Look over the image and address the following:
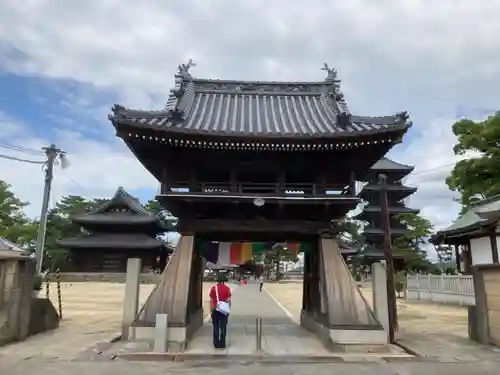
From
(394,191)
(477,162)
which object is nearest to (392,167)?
(394,191)

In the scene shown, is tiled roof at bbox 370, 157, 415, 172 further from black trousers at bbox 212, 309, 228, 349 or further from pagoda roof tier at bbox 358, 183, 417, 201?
black trousers at bbox 212, 309, 228, 349

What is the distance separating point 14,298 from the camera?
36.0 feet

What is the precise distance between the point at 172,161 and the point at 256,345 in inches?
214

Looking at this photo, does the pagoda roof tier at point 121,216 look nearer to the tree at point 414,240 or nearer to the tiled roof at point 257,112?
the tree at point 414,240

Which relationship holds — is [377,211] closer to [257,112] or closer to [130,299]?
[257,112]

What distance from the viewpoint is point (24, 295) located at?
1139cm

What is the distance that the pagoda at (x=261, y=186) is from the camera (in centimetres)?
1041

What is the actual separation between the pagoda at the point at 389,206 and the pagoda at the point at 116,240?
77.7 ft

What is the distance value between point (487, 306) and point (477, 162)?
17.4 metres

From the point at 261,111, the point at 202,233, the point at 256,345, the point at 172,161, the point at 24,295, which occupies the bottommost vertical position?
the point at 256,345

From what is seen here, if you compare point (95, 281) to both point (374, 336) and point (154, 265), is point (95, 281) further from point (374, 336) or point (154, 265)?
point (374, 336)

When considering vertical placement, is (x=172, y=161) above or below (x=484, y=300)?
above

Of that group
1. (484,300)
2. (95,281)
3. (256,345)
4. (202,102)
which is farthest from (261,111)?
(95,281)

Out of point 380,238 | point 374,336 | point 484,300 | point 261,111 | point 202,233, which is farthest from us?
point 380,238
